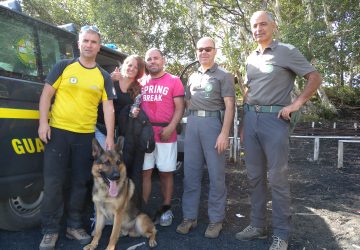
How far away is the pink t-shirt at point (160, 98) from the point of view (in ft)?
12.7

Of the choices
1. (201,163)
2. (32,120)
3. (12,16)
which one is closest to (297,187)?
(201,163)

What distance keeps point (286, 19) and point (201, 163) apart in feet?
47.7

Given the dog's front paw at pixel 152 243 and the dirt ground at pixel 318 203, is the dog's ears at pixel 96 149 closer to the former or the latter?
the dog's front paw at pixel 152 243

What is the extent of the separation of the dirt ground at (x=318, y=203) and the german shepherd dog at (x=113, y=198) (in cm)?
106

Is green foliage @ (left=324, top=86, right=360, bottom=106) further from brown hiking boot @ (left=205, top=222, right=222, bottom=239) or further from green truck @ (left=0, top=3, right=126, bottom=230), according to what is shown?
green truck @ (left=0, top=3, right=126, bottom=230)

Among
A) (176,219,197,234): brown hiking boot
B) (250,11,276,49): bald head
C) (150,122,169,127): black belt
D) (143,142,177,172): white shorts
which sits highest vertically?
(250,11,276,49): bald head

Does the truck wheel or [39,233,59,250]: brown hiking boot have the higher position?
the truck wheel

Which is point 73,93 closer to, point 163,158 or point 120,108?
point 120,108

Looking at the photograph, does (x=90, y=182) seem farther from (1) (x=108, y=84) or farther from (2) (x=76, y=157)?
(1) (x=108, y=84)

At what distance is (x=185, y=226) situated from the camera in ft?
12.3

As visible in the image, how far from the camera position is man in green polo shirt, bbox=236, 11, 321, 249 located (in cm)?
318

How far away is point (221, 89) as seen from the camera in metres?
3.58

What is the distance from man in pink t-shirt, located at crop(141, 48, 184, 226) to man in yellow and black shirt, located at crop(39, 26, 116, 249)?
2.10ft

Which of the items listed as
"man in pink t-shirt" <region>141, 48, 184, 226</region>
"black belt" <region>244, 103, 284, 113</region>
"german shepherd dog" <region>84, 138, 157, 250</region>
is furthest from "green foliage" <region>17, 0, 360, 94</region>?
"german shepherd dog" <region>84, 138, 157, 250</region>
